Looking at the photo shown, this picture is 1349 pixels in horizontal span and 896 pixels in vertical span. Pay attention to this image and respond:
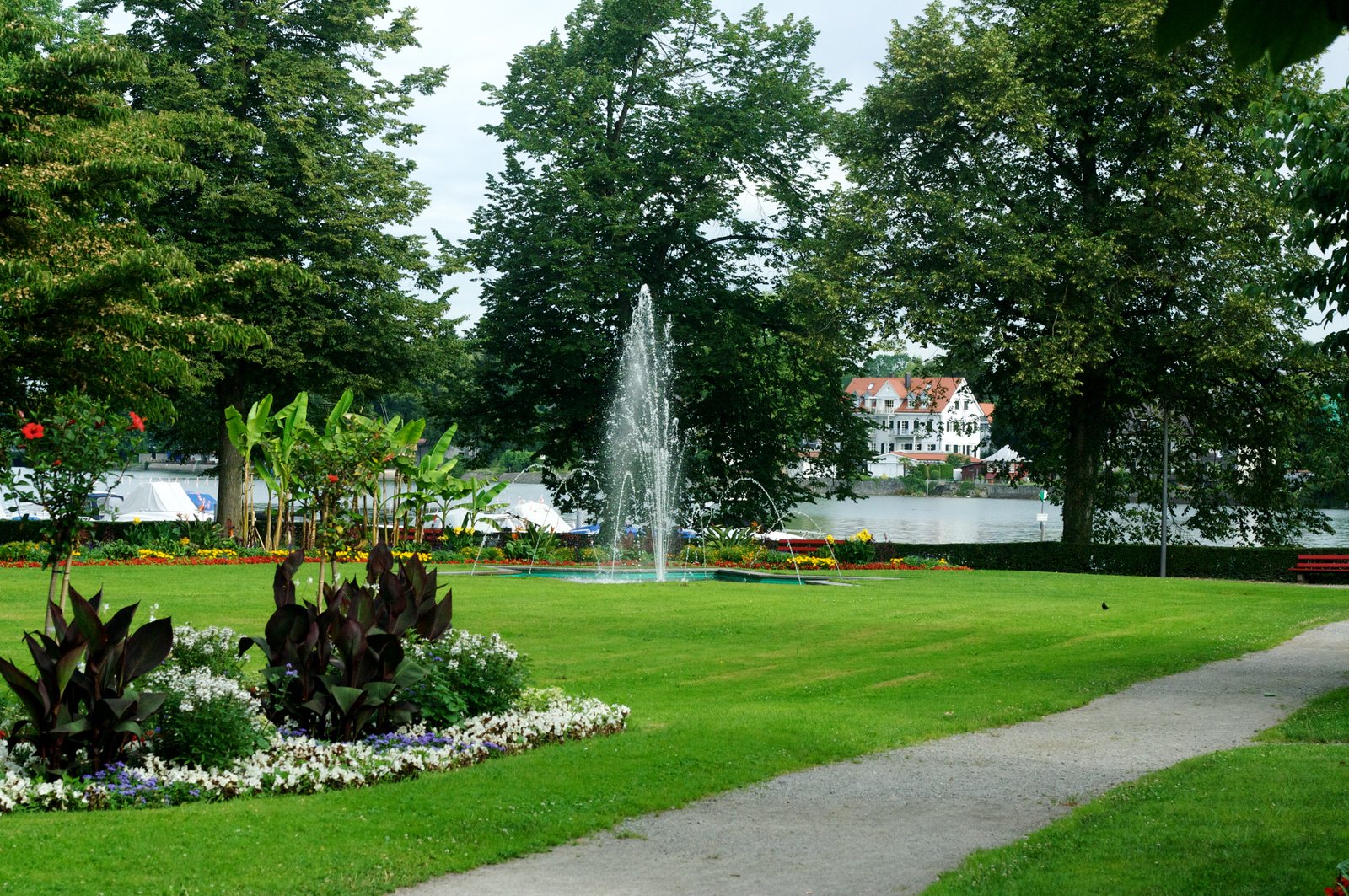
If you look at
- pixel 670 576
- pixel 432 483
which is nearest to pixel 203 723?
pixel 432 483

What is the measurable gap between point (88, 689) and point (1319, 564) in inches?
1138

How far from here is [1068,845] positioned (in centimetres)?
611

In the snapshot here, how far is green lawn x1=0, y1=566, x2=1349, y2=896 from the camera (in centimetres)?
594

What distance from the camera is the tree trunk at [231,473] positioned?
3158 cm

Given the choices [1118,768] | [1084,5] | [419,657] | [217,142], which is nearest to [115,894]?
[419,657]

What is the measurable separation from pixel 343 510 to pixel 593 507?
76.8 feet

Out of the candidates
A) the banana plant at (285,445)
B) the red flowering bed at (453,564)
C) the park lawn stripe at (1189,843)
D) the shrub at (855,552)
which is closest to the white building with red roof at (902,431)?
the shrub at (855,552)

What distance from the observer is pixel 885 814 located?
7.07 meters

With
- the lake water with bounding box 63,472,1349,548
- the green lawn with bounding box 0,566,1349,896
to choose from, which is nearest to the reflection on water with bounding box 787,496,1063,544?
the lake water with bounding box 63,472,1349,548

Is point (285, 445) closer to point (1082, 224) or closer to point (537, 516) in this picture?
point (1082, 224)

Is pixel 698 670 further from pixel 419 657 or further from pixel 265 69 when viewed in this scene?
pixel 265 69

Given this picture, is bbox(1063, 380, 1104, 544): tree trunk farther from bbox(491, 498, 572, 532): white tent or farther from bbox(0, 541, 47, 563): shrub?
bbox(0, 541, 47, 563): shrub

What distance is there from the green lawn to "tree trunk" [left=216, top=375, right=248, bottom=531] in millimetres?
6247

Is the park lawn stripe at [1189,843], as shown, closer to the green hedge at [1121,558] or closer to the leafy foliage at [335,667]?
the leafy foliage at [335,667]
